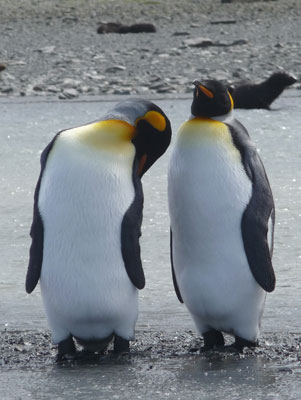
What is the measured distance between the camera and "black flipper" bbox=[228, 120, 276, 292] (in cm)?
367

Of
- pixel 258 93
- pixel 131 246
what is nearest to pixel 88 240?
pixel 131 246

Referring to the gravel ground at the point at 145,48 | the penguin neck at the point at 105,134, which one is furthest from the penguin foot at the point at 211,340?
the gravel ground at the point at 145,48

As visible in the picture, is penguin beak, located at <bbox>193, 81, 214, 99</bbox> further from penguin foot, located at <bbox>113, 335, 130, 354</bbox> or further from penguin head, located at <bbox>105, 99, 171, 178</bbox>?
penguin foot, located at <bbox>113, 335, 130, 354</bbox>

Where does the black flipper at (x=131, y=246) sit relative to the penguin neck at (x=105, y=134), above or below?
below

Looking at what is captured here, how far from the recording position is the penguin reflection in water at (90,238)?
11.8ft

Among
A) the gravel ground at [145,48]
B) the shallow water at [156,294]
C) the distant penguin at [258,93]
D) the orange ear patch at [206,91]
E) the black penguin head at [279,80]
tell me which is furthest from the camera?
the gravel ground at [145,48]

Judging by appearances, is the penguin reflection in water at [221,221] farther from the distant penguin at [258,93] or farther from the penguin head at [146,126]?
the distant penguin at [258,93]

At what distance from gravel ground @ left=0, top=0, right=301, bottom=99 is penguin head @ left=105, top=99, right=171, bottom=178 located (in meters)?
10.6

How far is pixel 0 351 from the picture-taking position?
374 centimetres

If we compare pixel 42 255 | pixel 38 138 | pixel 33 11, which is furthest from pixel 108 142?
pixel 33 11

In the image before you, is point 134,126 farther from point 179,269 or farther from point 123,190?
point 179,269

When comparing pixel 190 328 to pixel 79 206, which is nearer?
pixel 79 206

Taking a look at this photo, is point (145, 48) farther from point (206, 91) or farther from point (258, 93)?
point (206, 91)

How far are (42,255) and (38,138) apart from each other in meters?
6.70
